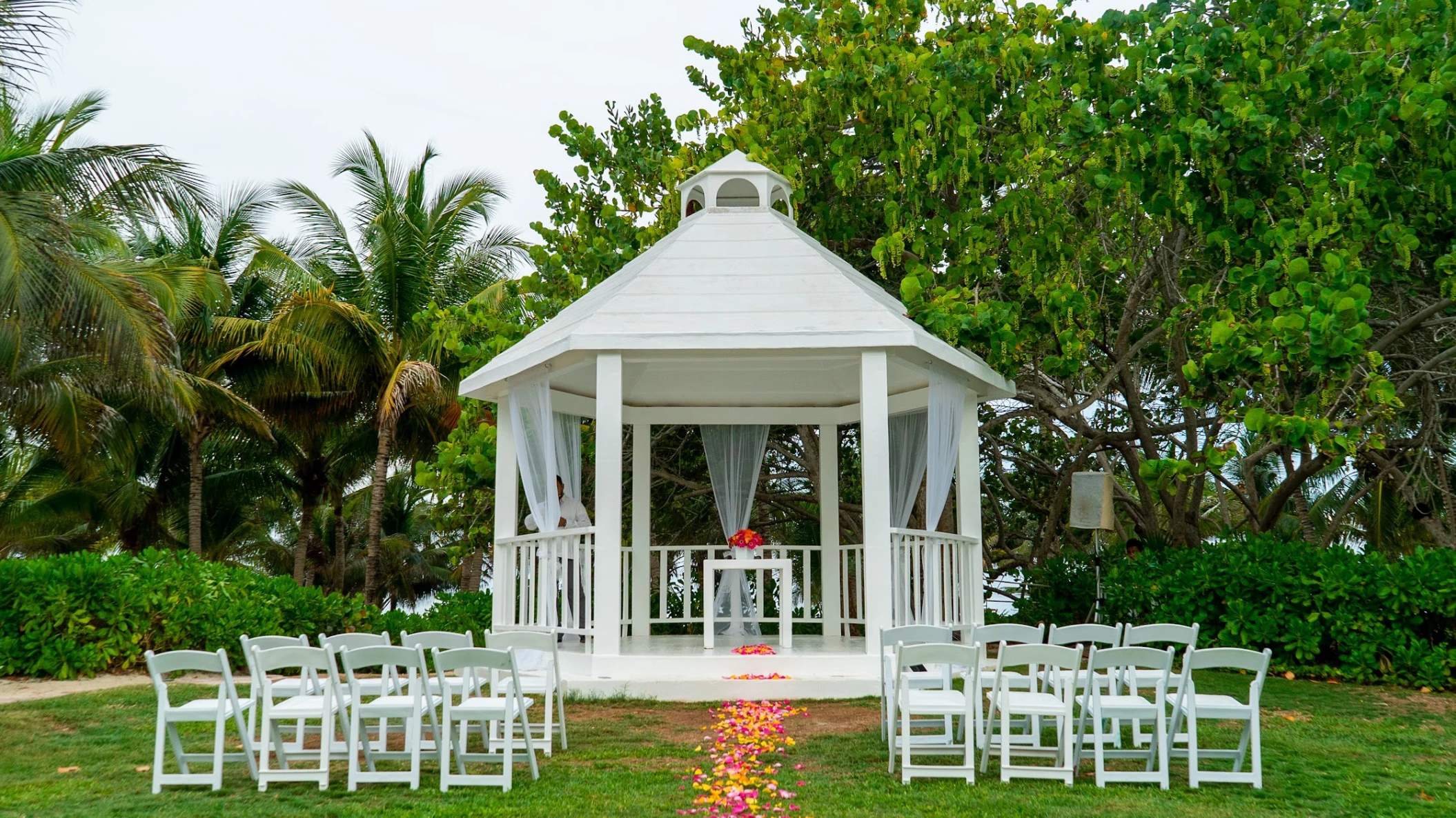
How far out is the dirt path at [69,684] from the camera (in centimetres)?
1006

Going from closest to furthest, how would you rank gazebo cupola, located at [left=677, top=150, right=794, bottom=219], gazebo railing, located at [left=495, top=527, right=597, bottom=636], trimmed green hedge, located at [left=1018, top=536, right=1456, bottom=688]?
1. gazebo railing, located at [left=495, top=527, right=597, bottom=636]
2. trimmed green hedge, located at [left=1018, top=536, right=1456, bottom=688]
3. gazebo cupola, located at [left=677, top=150, right=794, bottom=219]

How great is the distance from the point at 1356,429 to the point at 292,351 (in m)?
15.8

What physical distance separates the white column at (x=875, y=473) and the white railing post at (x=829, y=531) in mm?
2707

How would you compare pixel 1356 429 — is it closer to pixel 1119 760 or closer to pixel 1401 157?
pixel 1401 157

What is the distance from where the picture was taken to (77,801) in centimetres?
587

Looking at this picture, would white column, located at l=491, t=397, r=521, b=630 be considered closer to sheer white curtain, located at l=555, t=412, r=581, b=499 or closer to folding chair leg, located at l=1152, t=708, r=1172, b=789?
sheer white curtain, located at l=555, t=412, r=581, b=499

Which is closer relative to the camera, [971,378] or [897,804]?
[897,804]

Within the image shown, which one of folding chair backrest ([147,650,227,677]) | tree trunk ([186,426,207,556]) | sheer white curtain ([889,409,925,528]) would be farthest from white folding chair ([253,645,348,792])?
tree trunk ([186,426,207,556])

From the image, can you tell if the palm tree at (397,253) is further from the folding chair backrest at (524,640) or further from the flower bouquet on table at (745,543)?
the folding chair backrest at (524,640)

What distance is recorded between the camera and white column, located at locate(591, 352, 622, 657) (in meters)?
9.16

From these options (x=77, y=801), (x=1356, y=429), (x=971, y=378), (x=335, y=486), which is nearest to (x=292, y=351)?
(x=335, y=486)

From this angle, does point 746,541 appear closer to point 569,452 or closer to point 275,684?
point 569,452

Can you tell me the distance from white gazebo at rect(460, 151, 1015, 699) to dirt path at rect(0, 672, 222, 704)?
310 cm

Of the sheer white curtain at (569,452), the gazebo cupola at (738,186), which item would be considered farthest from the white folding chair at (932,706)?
the gazebo cupola at (738,186)
